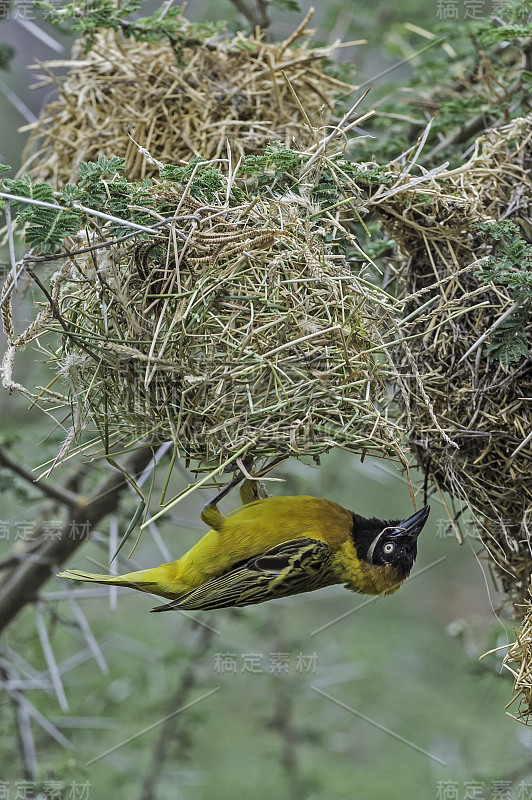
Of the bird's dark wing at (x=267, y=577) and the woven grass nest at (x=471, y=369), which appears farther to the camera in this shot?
the woven grass nest at (x=471, y=369)

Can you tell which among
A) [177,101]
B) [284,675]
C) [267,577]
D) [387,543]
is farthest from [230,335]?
[284,675]

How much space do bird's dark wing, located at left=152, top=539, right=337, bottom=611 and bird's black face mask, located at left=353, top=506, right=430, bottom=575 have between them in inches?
5.0

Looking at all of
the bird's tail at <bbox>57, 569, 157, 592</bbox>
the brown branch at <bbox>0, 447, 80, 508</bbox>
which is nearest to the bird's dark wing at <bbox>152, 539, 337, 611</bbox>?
the bird's tail at <bbox>57, 569, 157, 592</bbox>

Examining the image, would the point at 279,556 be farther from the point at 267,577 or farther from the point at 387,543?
the point at 387,543

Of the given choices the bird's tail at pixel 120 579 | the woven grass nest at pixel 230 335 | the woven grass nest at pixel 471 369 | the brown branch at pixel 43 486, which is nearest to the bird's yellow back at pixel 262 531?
the bird's tail at pixel 120 579

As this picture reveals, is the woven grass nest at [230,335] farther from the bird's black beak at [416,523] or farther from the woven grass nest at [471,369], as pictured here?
the woven grass nest at [471,369]

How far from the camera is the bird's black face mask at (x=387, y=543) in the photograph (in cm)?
264

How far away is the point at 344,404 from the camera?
2.28 m

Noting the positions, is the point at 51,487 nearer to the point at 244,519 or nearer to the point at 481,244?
the point at 244,519

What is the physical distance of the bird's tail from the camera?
257 cm

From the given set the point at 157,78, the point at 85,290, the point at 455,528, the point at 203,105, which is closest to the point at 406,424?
the point at 455,528

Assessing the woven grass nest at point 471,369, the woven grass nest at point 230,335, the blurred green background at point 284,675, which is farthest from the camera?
the blurred green background at point 284,675

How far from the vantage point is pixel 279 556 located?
256 centimetres

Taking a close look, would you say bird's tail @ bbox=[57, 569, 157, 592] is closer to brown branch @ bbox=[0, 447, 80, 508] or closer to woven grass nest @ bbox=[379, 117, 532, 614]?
brown branch @ bbox=[0, 447, 80, 508]
